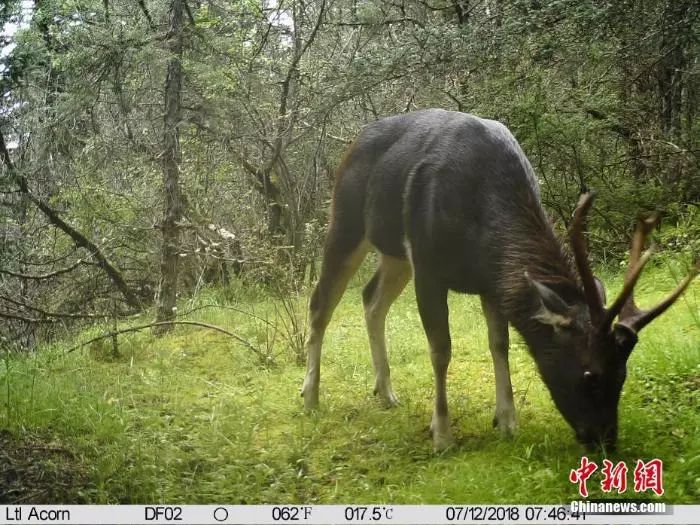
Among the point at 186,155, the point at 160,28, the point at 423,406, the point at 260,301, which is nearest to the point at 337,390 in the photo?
the point at 423,406

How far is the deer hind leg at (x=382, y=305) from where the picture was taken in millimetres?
5281

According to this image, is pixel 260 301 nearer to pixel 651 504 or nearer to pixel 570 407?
pixel 570 407

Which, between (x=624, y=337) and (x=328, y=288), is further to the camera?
(x=328, y=288)

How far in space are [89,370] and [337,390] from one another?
1999mm

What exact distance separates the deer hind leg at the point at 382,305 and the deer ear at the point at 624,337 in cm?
215

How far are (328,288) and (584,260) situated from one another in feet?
7.61

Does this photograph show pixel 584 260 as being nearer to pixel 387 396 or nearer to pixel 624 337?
pixel 624 337

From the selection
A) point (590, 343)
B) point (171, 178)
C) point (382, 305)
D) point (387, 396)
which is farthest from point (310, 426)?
point (171, 178)

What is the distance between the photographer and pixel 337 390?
18.2ft

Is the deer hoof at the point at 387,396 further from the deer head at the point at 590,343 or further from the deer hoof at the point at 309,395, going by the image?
the deer head at the point at 590,343

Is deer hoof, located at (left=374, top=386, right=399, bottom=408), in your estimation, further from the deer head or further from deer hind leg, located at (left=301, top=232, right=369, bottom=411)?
the deer head

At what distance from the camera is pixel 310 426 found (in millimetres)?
4699

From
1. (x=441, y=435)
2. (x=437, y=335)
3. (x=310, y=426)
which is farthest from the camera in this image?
(x=310, y=426)

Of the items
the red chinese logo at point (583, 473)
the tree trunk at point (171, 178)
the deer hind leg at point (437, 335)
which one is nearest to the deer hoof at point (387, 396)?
the deer hind leg at point (437, 335)
